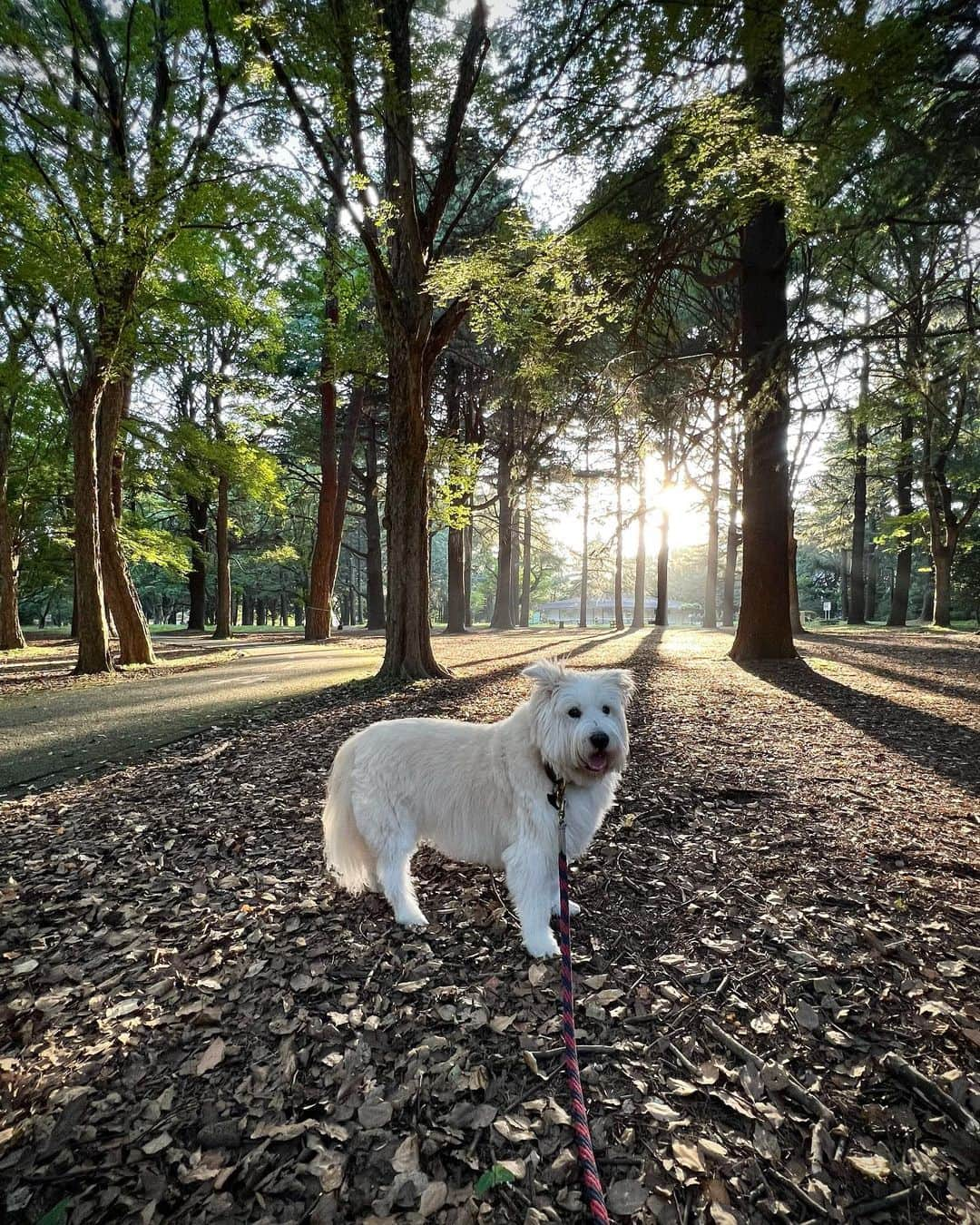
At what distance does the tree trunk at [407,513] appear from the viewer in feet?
30.9

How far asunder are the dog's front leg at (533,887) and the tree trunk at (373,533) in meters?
23.2

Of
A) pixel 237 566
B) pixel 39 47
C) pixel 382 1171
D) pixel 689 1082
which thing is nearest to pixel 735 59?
pixel 689 1082

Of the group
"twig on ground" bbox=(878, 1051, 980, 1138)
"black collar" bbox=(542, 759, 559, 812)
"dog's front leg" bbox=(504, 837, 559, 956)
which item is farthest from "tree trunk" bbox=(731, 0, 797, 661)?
"twig on ground" bbox=(878, 1051, 980, 1138)

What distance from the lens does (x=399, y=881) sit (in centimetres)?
313

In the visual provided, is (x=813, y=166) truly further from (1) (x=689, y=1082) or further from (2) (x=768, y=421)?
(1) (x=689, y=1082)

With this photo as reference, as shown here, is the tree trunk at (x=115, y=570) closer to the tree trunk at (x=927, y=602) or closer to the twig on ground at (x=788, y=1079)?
the twig on ground at (x=788, y=1079)

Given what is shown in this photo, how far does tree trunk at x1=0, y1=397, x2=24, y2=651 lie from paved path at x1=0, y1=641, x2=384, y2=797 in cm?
944

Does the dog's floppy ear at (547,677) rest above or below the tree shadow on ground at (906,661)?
above

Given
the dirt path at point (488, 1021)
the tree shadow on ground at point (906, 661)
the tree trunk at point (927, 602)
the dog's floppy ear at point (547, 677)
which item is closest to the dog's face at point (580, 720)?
the dog's floppy ear at point (547, 677)

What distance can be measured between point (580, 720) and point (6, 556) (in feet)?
70.3

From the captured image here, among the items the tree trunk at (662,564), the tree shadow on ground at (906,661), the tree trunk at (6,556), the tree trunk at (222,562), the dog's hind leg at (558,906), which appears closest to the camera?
the dog's hind leg at (558,906)

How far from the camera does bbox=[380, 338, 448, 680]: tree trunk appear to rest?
941cm

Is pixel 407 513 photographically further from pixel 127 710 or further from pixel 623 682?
pixel 623 682

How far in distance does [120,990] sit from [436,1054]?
1.54 m
